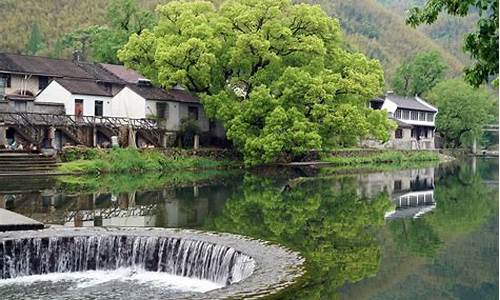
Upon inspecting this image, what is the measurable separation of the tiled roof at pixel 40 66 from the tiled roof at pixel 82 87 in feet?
9.78

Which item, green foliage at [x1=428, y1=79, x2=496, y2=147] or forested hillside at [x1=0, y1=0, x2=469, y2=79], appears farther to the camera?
forested hillside at [x1=0, y1=0, x2=469, y2=79]

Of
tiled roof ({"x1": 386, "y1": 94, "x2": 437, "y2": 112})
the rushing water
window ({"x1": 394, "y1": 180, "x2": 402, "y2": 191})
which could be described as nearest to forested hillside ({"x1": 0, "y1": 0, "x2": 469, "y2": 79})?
tiled roof ({"x1": 386, "y1": 94, "x2": 437, "y2": 112})

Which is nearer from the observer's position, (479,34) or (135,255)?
(479,34)

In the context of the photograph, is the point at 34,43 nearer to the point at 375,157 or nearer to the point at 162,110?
the point at 162,110

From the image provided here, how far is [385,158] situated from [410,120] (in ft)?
63.5

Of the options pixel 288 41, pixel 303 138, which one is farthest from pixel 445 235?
pixel 288 41

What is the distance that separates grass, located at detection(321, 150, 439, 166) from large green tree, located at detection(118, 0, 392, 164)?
5.99 m

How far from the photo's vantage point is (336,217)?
2681cm

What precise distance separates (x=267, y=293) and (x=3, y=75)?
48.7 m

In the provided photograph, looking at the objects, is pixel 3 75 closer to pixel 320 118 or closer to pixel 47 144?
pixel 47 144

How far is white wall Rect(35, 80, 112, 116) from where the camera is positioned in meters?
53.1

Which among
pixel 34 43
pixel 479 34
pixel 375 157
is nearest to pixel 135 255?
pixel 479 34

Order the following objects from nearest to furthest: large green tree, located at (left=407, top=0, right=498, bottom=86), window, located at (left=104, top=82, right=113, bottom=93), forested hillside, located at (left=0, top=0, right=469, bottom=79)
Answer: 1. large green tree, located at (left=407, top=0, right=498, bottom=86)
2. window, located at (left=104, top=82, right=113, bottom=93)
3. forested hillside, located at (left=0, top=0, right=469, bottom=79)

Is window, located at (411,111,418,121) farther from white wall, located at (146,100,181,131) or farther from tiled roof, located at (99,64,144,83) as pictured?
white wall, located at (146,100,181,131)
